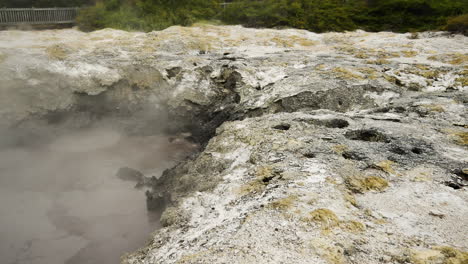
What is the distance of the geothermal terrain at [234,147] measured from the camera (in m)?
3.21

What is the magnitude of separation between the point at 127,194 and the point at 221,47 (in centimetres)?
537

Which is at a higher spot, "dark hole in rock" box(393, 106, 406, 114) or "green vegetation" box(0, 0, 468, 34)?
"green vegetation" box(0, 0, 468, 34)

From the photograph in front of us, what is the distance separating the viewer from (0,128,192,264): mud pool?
18.7 ft

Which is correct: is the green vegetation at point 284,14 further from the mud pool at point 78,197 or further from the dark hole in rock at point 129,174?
the dark hole in rock at point 129,174

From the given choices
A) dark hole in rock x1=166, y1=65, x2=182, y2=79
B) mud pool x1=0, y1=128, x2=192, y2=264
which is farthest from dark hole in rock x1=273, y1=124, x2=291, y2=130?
dark hole in rock x1=166, y1=65, x2=182, y2=79

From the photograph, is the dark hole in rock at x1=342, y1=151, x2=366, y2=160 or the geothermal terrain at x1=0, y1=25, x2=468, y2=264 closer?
the geothermal terrain at x1=0, y1=25, x2=468, y2=264

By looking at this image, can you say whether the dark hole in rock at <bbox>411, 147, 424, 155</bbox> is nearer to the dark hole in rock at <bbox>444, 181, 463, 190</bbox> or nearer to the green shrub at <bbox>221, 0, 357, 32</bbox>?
the dark hole in rock at <bbox>444, 181, 463, 190</bbox>

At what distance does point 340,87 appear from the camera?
7035 millimetres

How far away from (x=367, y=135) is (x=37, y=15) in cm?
1683

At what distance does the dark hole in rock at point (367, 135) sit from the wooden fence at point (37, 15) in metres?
15.9

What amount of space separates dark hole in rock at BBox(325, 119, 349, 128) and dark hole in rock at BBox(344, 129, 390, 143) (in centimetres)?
37

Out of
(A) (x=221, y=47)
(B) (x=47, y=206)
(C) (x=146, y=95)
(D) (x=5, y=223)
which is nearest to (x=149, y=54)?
(C) (x=146, y=95)

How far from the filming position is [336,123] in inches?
224

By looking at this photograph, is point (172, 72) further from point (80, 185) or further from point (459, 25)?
point (459, 25)
